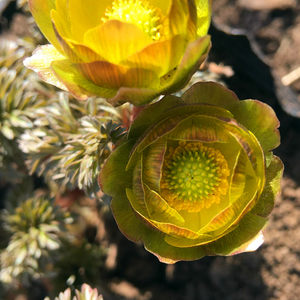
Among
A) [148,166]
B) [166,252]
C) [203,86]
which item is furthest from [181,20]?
[166,252]

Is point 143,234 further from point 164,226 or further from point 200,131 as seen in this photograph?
point 200,131

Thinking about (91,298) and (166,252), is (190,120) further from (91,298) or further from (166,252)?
(91,298)

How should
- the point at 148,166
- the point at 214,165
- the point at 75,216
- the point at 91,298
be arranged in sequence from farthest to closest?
the point at 75,216, the point at 91,298, the point at 214,165, the point at 148,166

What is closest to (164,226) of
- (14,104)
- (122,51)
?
(122,51)

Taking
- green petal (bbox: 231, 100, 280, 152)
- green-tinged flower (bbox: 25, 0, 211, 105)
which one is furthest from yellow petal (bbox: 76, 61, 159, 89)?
green petal (bbox: 231, 100, 280, 152)

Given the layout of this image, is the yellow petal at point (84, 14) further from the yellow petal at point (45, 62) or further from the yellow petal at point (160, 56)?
the yellow petal at point (160, 56)

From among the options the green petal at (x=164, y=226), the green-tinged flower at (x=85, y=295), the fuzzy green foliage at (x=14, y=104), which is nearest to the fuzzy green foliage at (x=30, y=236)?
the fuzzy green foliage at (x=14, y=104)

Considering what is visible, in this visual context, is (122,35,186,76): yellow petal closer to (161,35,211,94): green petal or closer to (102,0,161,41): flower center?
(161,35,211,94): green petal
